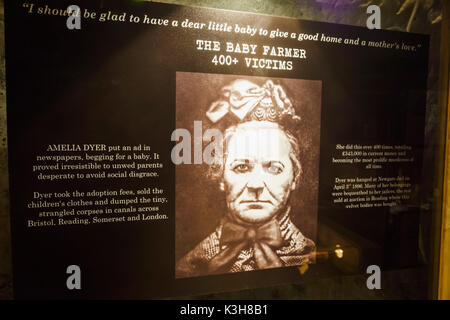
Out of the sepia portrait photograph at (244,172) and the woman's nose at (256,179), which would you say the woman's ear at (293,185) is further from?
the woman's nose at (256,179)

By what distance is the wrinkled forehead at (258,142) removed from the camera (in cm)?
173

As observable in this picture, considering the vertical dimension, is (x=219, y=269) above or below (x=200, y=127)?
below

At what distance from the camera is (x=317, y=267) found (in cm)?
193

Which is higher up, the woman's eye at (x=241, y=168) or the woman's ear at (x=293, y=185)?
the woman's eye at (x=241, y=168)

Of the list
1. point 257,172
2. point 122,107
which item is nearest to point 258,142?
point 257,172

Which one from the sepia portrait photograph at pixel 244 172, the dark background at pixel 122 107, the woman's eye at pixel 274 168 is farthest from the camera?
the woman's eye at pixel 274 168

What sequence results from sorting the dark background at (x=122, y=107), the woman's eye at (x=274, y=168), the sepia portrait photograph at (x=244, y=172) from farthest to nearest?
the woman's eye at (x=274, y=168)
the sepia portrait photograph at (x=244, y=172)
the dark background at (x=122, y=107)

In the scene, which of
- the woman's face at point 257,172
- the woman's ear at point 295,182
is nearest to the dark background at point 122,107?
the woman's ear at point 295,182

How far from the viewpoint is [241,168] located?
1.75 m

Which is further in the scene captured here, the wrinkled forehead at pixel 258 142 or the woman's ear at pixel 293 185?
the woman's ear at pixel 293 185

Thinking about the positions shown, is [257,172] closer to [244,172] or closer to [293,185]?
[244,172]

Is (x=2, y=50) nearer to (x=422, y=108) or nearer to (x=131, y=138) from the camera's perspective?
(x=131, y=138)
